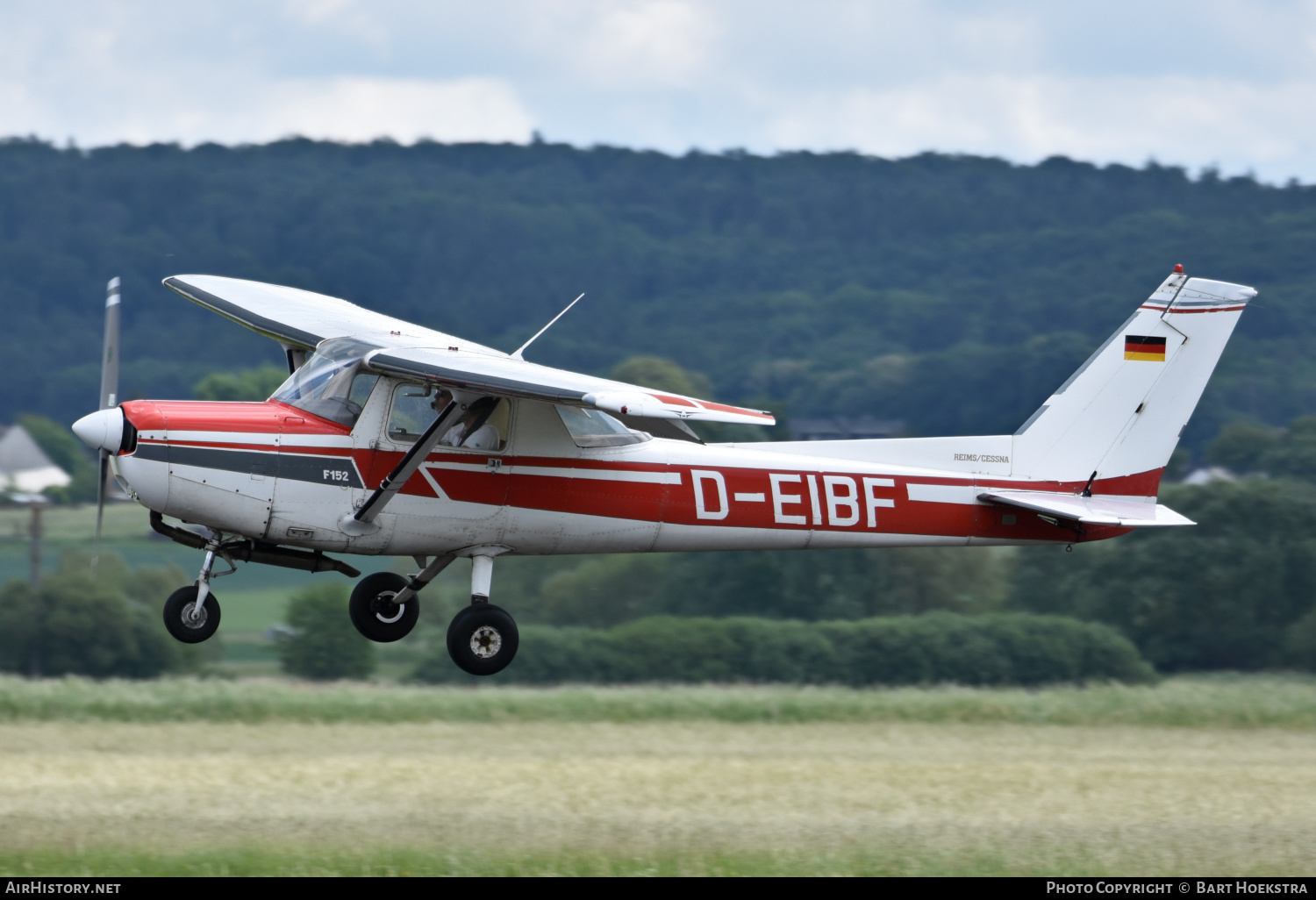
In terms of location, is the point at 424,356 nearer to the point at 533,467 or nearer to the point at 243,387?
the point at 533,467

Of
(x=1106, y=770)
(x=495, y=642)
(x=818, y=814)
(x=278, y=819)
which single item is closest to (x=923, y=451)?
(x=495, y=642)

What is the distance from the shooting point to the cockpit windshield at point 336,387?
13.6 m

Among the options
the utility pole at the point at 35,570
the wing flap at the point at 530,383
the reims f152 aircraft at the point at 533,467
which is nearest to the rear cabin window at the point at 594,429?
the reims f152 aircraft at the point at 533,467

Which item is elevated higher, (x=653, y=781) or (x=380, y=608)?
(x=380, y=608)

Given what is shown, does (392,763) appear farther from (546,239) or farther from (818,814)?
(546,239)

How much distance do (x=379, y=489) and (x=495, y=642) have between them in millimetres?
1751

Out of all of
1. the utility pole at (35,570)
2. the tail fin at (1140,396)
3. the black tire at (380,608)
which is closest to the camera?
the black tire at (380,608)

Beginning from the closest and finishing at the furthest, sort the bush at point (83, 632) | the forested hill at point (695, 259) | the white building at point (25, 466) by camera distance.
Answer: the bush at point (83, 632), the white building at point (25, 466), the forested hill at point (695, 259)

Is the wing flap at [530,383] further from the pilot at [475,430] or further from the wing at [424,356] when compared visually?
the pilot at [475,430]

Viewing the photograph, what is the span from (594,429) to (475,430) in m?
1.12

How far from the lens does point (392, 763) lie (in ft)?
97.9

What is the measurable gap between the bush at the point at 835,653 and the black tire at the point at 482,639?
44.6 metres

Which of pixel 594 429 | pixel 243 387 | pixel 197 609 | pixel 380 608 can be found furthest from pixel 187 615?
pixel 243 387

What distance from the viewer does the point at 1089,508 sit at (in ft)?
49.9
